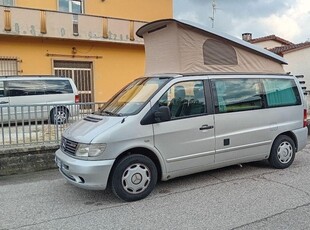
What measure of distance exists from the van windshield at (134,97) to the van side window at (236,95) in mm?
946

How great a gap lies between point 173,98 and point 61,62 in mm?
10889

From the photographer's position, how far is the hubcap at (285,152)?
19.6 feet

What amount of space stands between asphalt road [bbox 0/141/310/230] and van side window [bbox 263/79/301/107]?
129 cm

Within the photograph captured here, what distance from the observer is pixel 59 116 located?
6.79 m

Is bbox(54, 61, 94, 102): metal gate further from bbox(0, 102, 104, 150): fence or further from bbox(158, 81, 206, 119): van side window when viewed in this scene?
bbox(158, 81, 206, 119): van side window

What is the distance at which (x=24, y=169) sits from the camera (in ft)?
20.4

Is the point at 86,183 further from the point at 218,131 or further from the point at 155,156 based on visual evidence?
the point at 218,131

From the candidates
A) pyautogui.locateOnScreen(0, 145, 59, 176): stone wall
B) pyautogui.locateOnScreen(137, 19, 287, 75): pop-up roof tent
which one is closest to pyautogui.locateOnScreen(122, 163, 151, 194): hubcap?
pyautogui.locateOnScreen(137, 19, 287, 75): pop-up roof tent

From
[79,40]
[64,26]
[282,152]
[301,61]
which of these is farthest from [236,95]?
[301,61]

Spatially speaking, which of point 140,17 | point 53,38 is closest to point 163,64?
point 53,38

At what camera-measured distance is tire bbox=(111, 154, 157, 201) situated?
175 inches

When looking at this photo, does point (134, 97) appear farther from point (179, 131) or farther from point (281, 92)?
point (281, 92)

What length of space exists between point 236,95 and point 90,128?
2.54 meters

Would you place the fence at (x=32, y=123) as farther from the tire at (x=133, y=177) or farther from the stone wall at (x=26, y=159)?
the tire at (x=133, y=177)
